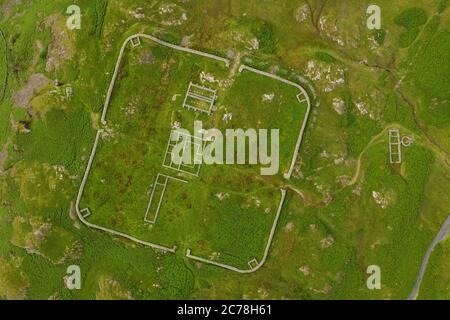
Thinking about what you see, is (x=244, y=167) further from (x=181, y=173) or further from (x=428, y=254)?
(x=428, y=254)

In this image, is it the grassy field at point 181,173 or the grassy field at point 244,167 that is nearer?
the grassy field at point 244,167

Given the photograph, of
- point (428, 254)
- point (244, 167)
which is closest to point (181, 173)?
point (244, 167)

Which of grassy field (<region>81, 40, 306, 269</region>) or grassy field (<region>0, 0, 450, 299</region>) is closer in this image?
grassy field (<region>0, 0, 450, 299</region>)

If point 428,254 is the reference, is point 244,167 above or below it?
above

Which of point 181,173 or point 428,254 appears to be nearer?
point 428,254

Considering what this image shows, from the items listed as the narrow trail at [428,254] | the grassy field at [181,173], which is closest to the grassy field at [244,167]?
the grassy field at [181,173]

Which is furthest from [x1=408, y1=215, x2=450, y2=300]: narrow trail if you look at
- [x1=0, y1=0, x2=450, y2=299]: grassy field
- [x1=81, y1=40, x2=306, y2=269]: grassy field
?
[x1=81, y1=40, x2=306, y2=269]: grassy field

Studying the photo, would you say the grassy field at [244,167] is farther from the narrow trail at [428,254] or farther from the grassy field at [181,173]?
the narrow trail at [428,254]

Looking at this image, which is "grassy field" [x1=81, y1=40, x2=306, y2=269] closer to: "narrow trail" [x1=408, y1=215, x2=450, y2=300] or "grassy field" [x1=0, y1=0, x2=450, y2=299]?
"grassy field" [x1=0, y1=0, x2=450, y2=299]

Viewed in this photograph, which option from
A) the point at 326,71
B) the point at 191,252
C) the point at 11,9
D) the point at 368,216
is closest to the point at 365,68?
the point at 326,71
